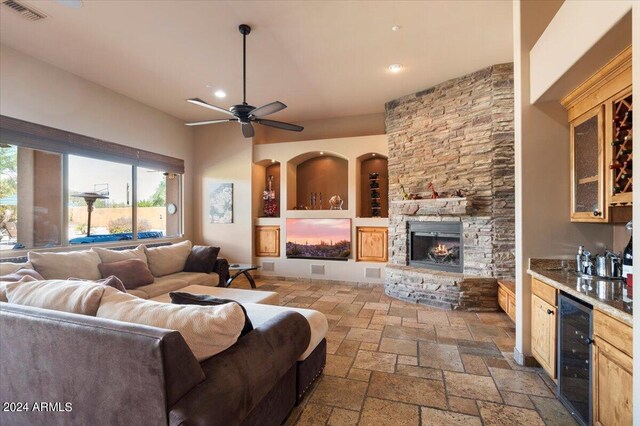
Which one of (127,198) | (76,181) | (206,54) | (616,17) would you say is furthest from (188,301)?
(127,198)

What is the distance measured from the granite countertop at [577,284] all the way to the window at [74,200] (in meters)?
5.75

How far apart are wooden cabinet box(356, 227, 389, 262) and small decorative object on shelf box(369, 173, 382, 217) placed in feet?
1.65

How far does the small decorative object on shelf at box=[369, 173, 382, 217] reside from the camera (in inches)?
239

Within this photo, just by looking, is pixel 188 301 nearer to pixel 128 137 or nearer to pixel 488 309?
pixel 488 309

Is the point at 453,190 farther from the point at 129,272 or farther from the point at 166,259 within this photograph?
the point at 129,272

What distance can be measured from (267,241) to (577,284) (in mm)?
5260

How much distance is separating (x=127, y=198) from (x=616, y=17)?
20.9ft

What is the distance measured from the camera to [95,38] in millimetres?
3459

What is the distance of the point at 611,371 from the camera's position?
1.56 m

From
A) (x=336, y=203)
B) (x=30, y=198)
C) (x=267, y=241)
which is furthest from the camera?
(x=267, y=241)

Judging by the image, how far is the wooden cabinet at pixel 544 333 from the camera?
2.24 m

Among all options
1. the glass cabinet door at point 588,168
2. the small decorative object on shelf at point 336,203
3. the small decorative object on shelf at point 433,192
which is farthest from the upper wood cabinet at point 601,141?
the small decorative object on shelf at point 336,203

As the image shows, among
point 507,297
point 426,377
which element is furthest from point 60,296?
point 507,297

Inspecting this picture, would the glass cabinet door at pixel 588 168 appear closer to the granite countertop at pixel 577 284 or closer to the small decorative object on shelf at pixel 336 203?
the granite countertop at pixel 577 284
